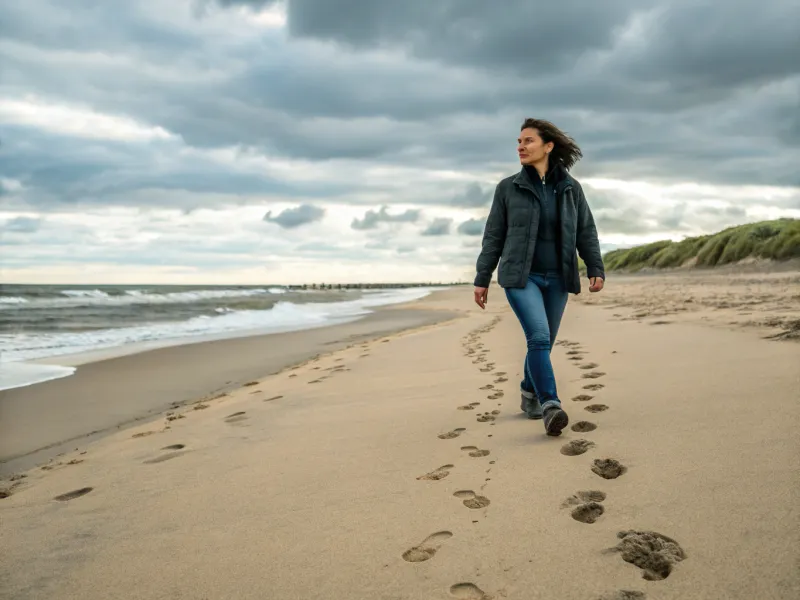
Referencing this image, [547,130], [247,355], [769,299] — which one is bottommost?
[247,355]

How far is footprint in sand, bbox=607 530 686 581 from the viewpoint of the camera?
6.21 ft

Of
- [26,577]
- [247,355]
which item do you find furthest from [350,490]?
[247,355]

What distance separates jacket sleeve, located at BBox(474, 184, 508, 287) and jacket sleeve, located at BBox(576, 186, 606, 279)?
0.58 metres

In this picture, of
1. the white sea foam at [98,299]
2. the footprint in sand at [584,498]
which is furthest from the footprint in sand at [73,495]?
the white sea foam at [98,299]

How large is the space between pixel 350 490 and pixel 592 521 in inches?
50.0

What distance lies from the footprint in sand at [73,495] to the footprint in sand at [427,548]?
7.84ft

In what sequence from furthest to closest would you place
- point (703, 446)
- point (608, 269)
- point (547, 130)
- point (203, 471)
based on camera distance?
point (608, 269), point (547, 130), point (203, 471), point (703, 446)

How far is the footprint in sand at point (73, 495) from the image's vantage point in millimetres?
3373

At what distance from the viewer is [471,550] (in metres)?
2.17

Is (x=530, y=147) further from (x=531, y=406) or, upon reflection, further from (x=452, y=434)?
(x=452, y=434)

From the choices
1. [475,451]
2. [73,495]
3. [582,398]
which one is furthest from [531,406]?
[73,495]

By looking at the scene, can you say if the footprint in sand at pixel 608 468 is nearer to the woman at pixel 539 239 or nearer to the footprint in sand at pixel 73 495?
the woman at pixel 539 239

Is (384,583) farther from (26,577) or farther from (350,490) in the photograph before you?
(26,577)

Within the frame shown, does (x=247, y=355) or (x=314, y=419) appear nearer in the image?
(x=314, y=419)
